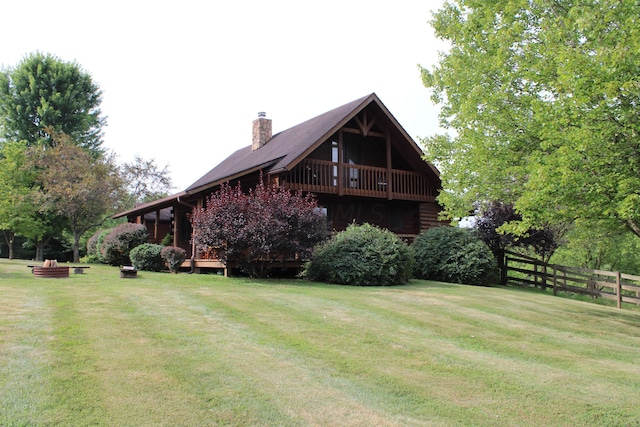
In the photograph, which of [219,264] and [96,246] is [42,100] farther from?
[219,264]

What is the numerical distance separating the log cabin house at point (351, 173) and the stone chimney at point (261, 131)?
6.75 feet

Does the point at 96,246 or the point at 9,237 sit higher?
the point at 9,237

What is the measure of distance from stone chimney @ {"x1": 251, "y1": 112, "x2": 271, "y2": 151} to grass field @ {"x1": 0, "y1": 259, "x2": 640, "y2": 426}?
17.2 meters

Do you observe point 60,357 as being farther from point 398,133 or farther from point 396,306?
point 398,133

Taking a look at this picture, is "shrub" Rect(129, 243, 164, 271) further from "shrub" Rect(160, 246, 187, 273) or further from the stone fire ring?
the stone fire ring

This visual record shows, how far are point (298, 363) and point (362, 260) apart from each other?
373 inches

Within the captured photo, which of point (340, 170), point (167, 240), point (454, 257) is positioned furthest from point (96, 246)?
point (454, 257)

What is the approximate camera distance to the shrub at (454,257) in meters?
18.2

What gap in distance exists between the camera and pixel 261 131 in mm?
27469

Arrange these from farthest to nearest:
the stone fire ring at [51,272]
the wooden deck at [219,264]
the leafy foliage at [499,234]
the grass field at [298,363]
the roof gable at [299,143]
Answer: the leafy foliage at [499,234] → the roof gable at [299,143] → the wooden deck at [219,264] → the stone fire ring at [51,272] → the grass field at [298,363]

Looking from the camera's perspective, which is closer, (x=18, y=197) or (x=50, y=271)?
(x=50, y=271)

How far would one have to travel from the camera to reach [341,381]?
5.77 meters

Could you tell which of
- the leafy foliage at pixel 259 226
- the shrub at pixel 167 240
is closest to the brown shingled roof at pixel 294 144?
the leafy foliage at pixel 259 226

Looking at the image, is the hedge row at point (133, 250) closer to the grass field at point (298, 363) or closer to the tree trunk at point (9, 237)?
the grass field at point (298, 363)
